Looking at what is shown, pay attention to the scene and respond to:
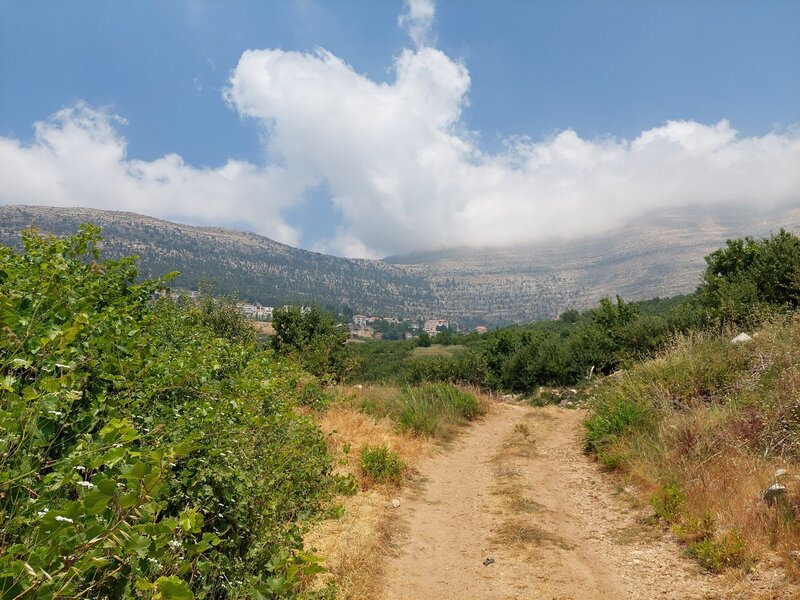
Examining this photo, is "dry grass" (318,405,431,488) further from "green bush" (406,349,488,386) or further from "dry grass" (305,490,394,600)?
"green bush" (406,349,488,386)

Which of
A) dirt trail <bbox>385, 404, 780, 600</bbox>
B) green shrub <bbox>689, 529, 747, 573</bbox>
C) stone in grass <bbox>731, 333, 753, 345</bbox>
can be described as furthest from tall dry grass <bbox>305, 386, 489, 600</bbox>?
stone in grass <bbox>731, 333, 753, 345</bbox>

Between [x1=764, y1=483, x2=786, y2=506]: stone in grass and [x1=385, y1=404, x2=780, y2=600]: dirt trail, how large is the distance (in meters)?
1.10

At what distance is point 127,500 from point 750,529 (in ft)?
19.6

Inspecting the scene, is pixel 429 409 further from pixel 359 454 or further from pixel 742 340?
pixel 742 340

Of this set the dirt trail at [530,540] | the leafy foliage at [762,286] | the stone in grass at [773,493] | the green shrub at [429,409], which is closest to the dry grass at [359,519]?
the dirt trail at [530,540]

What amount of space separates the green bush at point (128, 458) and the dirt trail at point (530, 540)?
64.0 inches

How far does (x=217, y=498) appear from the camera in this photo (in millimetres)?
3270

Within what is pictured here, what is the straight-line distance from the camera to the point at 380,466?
7.65 meters

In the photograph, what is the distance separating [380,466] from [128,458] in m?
5.62

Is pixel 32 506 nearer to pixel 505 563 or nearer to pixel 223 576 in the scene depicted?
pixel 223 576

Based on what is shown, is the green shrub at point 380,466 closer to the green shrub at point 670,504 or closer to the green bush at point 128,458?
the green bush at point 128,458

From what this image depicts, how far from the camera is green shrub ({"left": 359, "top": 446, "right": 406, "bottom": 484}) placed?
24.6ft

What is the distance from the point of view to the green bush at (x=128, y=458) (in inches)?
64.1

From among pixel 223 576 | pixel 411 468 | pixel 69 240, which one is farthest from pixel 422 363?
pixel 223 576
